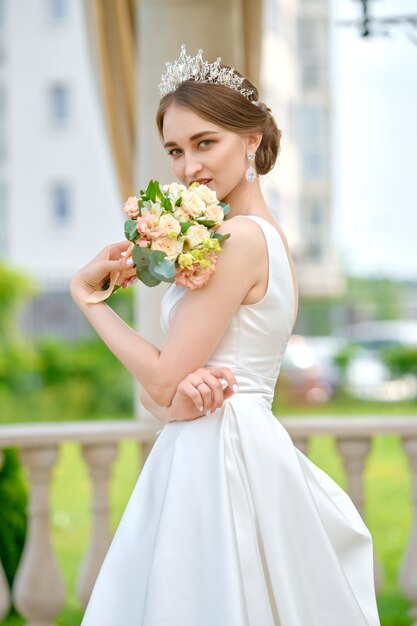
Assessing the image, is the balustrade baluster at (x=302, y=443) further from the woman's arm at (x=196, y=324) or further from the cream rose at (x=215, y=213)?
the cream rose at (x=215, y=213)

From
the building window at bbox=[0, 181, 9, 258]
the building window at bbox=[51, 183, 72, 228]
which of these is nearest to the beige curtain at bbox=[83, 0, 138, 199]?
the building window at bbox=[51, 183, 72, 228]

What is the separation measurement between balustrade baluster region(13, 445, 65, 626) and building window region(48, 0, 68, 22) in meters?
24.6

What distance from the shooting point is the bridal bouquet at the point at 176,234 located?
6.30ft

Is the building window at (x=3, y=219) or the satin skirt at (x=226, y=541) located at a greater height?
the satin skirt at (x=226, y=541)

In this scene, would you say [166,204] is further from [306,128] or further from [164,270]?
[306,128]

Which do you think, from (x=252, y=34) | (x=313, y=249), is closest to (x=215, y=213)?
(x=252, y=34)

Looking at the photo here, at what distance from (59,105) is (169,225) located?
25.7 meters

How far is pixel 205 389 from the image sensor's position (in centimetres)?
197

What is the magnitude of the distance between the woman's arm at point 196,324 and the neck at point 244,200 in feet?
0.38

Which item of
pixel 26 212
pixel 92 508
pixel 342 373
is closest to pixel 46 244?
pixel 26 212

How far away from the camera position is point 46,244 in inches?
→ 1025

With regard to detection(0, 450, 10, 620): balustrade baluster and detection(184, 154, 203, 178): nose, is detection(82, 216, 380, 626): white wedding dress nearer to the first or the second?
detection(184, 154, 203, 178): nose

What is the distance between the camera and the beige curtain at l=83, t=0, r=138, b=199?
174 inches

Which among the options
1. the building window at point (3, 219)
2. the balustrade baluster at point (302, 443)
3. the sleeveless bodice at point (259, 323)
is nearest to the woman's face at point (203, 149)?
the sleeveless bodice at point (259, 323)
